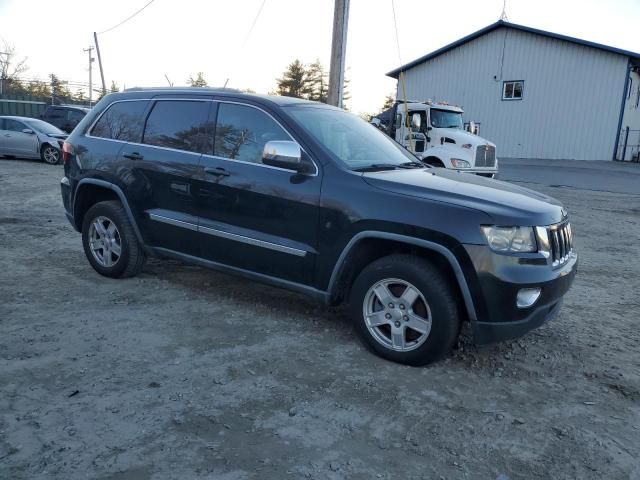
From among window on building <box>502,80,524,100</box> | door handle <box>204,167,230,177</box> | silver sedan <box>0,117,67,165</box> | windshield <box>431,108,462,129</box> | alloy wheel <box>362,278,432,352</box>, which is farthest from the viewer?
window on building <box>502,80,524,100</box>

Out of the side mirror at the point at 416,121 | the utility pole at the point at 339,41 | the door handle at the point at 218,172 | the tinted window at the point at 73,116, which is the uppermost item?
the utility pole at the point at 339,41

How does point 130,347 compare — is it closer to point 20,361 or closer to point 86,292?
point 20,361

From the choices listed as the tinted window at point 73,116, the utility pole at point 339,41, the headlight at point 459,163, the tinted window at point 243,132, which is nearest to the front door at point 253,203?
the tinted window at point 243,132

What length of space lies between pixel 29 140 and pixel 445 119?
12615mm

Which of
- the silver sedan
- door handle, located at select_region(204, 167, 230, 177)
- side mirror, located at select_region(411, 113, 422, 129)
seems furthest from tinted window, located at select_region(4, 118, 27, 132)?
door handle, located at select_region(204, 167, 230, 177)

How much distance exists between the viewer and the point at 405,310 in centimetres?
368

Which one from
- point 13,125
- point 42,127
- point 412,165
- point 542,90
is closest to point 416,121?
point 412,165

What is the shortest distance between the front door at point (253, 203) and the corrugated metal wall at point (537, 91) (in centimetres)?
2621

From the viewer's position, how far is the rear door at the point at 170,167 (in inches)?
183

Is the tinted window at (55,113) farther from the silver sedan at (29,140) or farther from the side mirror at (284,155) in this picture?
the side mirror at (284,155)

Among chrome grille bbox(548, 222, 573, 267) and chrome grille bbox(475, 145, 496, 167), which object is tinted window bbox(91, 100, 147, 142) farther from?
chrome grille bbox(475, 145, 496, 167)

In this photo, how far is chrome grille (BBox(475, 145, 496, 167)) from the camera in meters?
13.9

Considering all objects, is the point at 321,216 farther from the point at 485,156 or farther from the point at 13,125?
the point at 13,125

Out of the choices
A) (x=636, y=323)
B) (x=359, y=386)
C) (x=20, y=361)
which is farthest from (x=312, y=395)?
(x=636, y=323)
